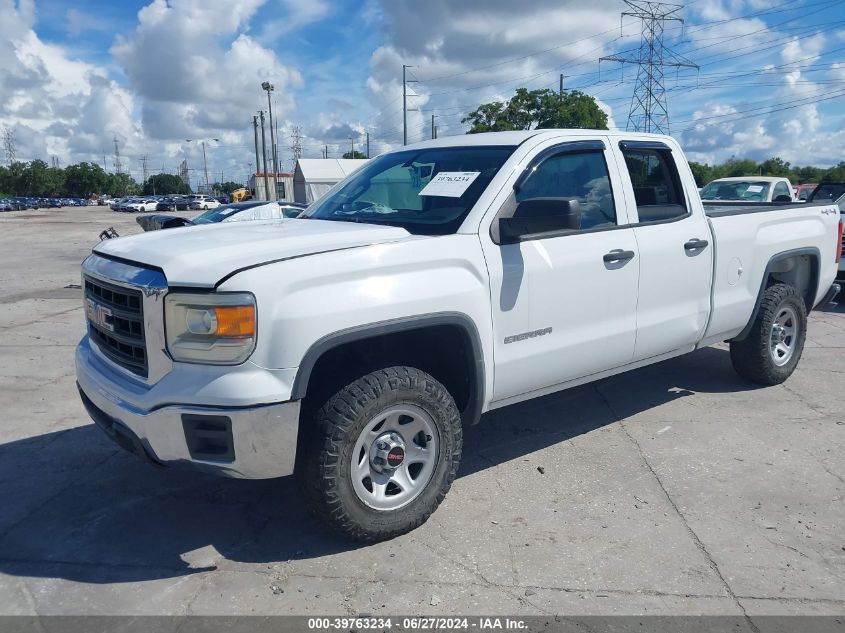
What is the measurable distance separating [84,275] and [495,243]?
2.21m

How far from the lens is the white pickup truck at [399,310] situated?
2.95 metres

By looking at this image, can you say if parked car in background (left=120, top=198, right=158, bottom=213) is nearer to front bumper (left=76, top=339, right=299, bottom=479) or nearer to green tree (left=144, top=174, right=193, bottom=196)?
green tree (left=144, top=174, right=193, bottom=196)

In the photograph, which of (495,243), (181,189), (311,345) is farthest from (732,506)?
(181,189)

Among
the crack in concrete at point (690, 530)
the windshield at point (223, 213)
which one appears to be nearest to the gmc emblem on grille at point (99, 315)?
the crack in concrete at point (690, 530)

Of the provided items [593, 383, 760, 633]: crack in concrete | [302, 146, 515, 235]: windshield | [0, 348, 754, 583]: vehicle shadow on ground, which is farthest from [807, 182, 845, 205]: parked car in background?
[302, 146, 515, 235]: windshield

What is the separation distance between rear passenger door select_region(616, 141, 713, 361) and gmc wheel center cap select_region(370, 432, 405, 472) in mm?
1929

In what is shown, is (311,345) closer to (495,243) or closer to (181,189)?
(495,243)

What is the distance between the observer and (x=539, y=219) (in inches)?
140

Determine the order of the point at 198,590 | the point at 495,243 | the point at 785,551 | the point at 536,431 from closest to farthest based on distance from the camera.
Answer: the point at 198,590 → the point at 785,551 → the point at 495,243 → the point at 536,431

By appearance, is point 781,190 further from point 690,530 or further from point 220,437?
point 220,437

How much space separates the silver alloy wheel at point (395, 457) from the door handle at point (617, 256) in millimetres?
1543

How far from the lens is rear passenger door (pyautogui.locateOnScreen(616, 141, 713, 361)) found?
A: 448 cm

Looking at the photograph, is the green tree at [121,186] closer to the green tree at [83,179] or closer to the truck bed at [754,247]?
the green tree at [83,179]

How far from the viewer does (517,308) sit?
3742mm
